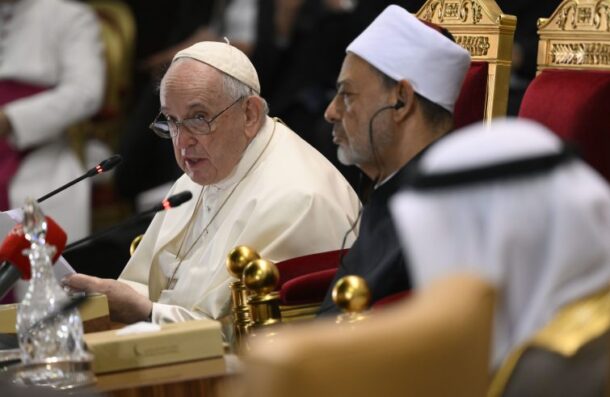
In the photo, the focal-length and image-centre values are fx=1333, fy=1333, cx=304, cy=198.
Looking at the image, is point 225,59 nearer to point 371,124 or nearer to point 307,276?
point 371,124

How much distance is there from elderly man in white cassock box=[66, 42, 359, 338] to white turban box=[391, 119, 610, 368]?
172 centimetres

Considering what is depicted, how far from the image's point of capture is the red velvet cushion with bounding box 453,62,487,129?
3805 millimetres

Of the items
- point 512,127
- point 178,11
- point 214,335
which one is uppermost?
point 178,11

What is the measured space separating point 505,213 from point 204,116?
6.88 feet

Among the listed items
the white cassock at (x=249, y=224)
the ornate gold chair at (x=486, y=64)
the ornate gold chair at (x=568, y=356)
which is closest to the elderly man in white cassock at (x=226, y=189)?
the white cassock at (x=249, y=224)

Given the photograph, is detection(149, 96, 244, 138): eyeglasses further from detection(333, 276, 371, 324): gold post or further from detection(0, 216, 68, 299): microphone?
detection(333, 276, 371, 324): gold post

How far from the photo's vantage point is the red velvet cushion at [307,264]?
11.3ft

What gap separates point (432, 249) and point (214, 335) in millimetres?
1041

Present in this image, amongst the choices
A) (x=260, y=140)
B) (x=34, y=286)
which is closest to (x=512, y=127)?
(x=34, y=286)

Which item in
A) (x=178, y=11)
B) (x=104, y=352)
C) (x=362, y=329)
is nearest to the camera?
(x=362, y=329)

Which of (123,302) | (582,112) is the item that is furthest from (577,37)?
(123,302)

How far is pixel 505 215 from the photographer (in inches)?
75.1

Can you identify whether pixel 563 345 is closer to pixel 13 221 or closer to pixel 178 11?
pixel 13 221

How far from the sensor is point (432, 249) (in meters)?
1.91
